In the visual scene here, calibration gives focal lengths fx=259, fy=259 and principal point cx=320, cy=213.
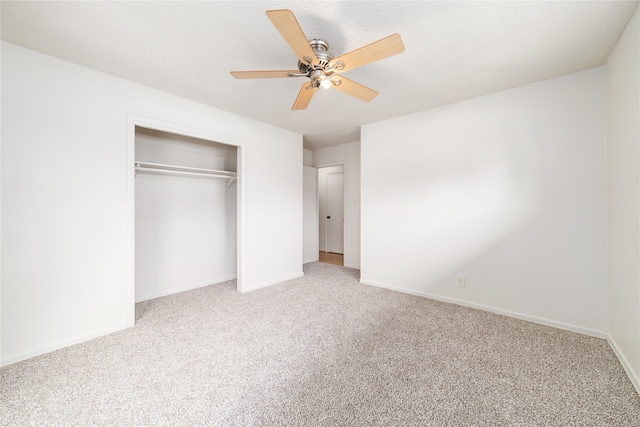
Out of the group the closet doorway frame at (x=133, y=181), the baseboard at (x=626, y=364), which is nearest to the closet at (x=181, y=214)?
the closet doorway frame at (x=133, y=181)

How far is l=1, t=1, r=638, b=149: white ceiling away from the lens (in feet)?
5.16

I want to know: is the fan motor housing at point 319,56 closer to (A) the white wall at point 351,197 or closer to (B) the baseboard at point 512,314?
(B) the baseboard at point 512,314

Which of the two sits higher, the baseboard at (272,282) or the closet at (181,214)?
the closet at (181,214)

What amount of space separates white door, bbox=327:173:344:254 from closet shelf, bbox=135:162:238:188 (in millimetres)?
2936

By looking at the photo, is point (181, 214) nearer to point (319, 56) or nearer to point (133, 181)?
point (133, 181)

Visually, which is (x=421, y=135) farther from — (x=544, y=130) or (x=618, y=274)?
(x=618, y=274)

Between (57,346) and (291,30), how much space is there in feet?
9.52

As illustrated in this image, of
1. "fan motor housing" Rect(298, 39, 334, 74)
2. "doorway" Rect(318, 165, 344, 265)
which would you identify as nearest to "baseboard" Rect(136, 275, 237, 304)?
"doorway" Rect(318, 165, 344, 265)

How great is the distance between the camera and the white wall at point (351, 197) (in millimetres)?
4758

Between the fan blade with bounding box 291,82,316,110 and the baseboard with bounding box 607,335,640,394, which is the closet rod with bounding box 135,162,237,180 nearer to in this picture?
the fan blade with bounding box 291,82,316,110

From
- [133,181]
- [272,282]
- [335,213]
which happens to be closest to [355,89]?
[133,181]

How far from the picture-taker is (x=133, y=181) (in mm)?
2461

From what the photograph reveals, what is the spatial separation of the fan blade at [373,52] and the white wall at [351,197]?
304 cm

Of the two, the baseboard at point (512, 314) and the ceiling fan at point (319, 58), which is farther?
the baseboard at point (512, 314)
